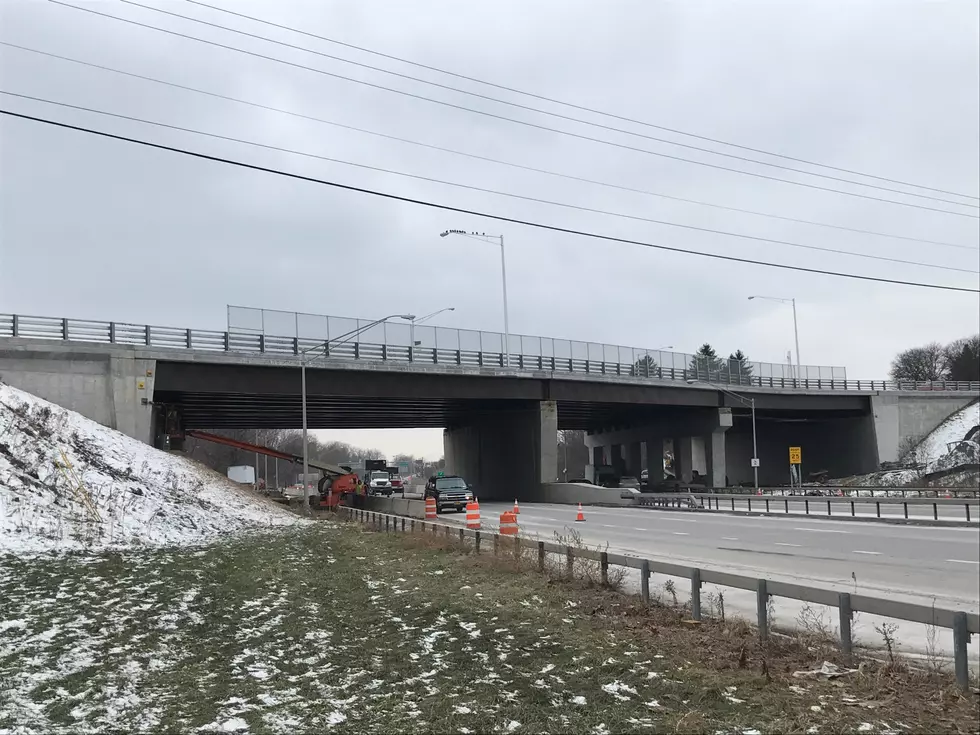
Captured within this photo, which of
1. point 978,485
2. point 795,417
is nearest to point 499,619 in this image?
point 978,485

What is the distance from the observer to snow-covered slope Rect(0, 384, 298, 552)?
69.9 ft

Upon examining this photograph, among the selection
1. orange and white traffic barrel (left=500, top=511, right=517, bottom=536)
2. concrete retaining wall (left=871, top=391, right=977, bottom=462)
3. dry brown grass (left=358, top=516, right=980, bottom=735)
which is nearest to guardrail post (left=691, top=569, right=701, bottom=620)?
dry brown grass (left=358, top=516, right=980, bottom=735)

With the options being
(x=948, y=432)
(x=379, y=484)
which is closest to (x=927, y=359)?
(x=948, y=432)

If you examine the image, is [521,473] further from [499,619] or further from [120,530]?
[499,619]

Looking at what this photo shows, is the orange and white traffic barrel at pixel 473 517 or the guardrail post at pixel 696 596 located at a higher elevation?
the guardrail post at pixel 696 596

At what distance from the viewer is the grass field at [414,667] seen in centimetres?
618

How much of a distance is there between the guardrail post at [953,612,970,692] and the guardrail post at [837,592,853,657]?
0.88 metres

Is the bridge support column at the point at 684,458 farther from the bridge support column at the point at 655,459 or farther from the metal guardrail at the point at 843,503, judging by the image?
the metal guardrail at the point at 843,503

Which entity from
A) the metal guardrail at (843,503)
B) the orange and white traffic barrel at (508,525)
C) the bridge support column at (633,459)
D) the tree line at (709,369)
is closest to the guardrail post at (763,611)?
the metal guardrail at (843,503)

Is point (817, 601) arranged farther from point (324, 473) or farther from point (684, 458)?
point (684, 458)

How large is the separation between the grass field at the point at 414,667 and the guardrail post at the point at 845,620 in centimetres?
25

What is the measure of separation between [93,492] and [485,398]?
2768 centimetres

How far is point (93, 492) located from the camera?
25.1 metres

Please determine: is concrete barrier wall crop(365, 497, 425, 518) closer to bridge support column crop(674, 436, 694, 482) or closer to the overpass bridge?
the overpass bridge
